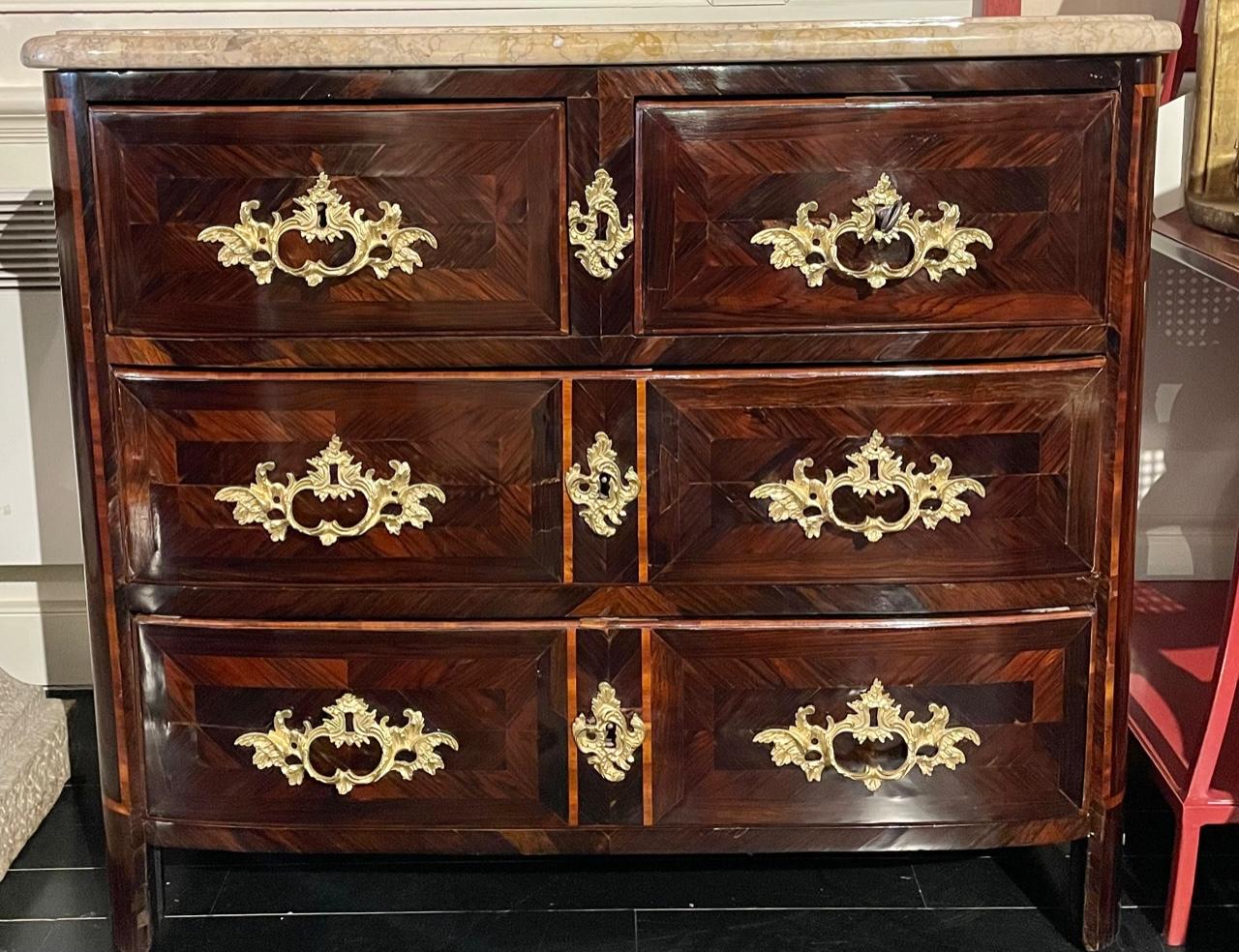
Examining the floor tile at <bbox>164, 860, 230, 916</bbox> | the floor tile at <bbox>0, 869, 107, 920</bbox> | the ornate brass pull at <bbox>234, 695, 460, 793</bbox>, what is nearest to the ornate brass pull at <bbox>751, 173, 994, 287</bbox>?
the ornate brass pull at <bbox>234, 695, 460, 793</bbox>

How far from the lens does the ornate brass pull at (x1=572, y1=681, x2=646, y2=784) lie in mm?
1343

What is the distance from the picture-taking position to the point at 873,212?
1.23 meters

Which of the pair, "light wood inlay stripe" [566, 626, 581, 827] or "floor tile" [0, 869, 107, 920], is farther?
"floor tile" [0, 869, 107, 920]

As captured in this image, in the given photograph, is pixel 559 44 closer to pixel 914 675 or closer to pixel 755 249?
pixel 755 249

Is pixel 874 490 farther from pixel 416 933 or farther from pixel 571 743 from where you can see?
pixel 416 933

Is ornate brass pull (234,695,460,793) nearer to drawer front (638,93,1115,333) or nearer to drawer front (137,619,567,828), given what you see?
drawer front (137,619,567,828)

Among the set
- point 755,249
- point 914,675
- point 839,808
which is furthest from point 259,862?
point 755,249

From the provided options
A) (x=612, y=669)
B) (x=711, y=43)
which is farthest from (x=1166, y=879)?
(x=711, y=43)

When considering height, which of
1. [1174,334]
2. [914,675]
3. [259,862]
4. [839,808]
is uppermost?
[1174,334]

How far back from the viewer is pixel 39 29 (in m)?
1.85

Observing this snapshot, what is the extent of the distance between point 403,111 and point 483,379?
9.8 inches

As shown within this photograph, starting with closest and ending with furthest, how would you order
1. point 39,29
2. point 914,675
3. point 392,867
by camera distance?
point 914,675
point 392,867
point 39,29

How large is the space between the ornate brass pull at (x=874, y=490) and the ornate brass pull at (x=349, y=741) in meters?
0.41

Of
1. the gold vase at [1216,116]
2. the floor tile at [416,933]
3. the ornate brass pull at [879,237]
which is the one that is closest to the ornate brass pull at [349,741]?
the floor tile at [416,933]
